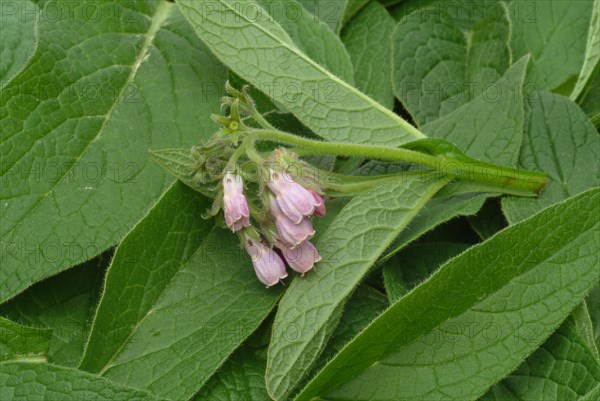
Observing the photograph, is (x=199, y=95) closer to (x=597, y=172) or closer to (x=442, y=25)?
Answer: (x=442, y=25)

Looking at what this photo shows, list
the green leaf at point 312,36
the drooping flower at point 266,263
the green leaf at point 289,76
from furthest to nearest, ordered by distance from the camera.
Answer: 1. the green leaf at point 312,36
2. the green leaf at point 289,76
3. the drooping flower at point 266,263

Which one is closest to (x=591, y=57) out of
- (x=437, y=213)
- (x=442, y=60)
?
(x=442, y=60)

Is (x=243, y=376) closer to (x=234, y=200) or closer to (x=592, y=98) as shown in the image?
(x=234, y=200)

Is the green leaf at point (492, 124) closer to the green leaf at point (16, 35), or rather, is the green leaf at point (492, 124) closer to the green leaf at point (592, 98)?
the green leaf at point (592, 98)

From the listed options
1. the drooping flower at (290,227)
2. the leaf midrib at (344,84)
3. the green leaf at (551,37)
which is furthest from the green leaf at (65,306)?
the green leaf at (551,37)

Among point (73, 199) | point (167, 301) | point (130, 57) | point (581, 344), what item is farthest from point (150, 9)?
point (581, 344)

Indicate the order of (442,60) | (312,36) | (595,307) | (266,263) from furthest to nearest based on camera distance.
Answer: (442,60)
(312,36)
(595,307)
(266,263)
